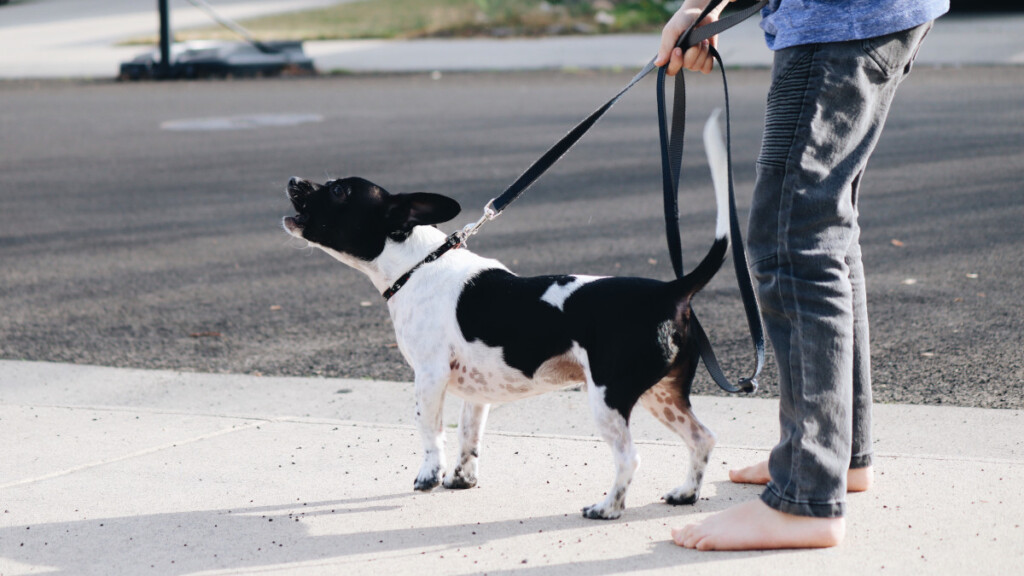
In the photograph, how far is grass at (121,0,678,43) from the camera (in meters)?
21.6

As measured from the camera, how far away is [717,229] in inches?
131

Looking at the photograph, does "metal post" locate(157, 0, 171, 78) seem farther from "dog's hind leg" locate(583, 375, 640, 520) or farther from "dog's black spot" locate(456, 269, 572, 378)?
"dog's hind leg" locate(583, 375, 640, 520)

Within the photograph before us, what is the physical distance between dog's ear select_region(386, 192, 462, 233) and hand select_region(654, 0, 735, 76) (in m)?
0.78

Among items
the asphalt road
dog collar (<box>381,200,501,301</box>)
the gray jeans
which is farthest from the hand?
the asphalt road

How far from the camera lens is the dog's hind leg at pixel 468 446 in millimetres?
3717

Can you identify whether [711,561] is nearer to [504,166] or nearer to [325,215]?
[325,215]

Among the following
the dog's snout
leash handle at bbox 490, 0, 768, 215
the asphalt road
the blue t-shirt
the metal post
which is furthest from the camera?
the metal post

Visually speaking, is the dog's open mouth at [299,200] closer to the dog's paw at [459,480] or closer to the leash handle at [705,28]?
the dog's paw at [459,480]

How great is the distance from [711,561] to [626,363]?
0.57m

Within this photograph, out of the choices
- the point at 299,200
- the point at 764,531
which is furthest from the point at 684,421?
the point at 299,200

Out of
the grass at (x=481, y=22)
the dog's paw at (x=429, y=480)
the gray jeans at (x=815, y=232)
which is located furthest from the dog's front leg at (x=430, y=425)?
the grass at (x=481, y=22)

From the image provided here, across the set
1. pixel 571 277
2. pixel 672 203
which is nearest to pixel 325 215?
pixel 571 277

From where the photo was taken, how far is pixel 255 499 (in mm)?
3670

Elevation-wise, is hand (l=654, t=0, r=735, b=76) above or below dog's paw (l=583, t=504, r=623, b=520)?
above
